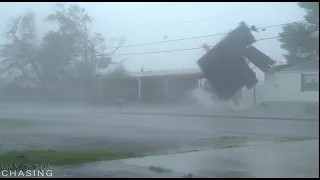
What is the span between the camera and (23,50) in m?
14.2

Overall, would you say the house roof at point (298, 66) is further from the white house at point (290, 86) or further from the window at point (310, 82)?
the window at point (310, 82)

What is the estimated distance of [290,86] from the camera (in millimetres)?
9320

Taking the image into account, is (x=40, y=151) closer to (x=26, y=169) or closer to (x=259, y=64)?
(x=26, y=169)

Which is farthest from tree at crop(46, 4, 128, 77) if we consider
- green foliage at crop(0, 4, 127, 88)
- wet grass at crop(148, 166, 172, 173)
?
wet grass at crop(148, 166, 172, 173)

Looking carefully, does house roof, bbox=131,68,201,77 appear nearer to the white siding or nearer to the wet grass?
the white siding

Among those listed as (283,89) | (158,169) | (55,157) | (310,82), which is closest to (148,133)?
(55,157)

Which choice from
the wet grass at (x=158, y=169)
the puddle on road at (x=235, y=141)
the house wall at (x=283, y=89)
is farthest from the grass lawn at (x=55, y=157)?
the house wall at (x=283, y=89)

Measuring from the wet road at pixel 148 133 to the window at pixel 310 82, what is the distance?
230 centimetres

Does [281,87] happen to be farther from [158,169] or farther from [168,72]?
[168,72]

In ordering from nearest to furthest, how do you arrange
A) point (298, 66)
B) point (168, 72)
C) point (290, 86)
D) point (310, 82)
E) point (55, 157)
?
point (310, 82) < point (290, 86) < point (298, 66) < point (55, 157) < point (168, 72)

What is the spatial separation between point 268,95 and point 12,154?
5.93 meters

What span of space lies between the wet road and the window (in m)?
2.30

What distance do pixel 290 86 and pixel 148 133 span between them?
8045mm

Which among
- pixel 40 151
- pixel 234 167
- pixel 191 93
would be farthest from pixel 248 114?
pixel 40 151
